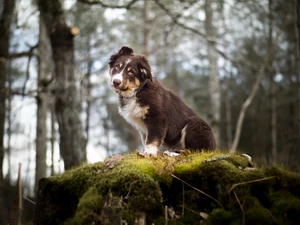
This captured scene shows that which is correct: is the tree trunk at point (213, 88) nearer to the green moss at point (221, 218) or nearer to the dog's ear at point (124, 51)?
the dog's ear at point (124, 51)

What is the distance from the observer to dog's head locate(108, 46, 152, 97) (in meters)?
6.48

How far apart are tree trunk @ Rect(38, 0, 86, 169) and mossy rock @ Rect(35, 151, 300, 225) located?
4058mm

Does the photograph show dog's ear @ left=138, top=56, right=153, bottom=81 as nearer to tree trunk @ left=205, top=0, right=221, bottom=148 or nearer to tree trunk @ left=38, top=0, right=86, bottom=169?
tree trunk @ left=38, top=0, right=86, bottom=169

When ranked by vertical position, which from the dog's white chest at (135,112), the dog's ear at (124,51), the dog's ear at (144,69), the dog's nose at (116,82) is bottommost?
the dog's white chest at (135,112)

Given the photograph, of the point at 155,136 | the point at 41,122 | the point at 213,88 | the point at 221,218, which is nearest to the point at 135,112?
the point at 155,136

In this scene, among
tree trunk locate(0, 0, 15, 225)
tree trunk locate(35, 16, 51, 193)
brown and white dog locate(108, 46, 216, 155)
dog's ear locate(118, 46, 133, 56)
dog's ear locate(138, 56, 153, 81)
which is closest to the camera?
brown and white dog locate(108, 46, 216, 155)

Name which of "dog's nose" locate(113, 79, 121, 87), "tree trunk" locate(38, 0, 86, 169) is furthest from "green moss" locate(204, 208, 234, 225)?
"tree trunk" locate(38, 0, 86, 169)

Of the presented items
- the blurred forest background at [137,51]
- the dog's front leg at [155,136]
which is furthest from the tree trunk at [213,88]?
the dog's front leg at [155,136]

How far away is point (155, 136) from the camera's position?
6.42m

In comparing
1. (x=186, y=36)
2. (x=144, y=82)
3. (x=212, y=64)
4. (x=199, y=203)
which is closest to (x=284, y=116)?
(x=186, y=36)

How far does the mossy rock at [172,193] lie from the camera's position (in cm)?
400

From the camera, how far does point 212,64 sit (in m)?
17.5

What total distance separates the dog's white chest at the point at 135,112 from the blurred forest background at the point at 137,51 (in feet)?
8.22

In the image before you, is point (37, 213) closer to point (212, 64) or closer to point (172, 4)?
point (212, 64)
